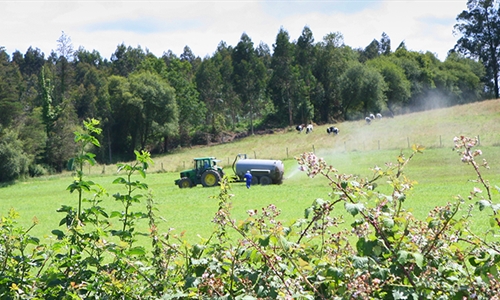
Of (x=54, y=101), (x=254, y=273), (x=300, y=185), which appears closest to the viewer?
(x=254, y=273)

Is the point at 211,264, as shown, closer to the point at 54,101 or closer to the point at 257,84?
the point at 54,101

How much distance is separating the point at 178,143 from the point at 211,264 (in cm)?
8300

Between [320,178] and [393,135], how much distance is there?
1917cm

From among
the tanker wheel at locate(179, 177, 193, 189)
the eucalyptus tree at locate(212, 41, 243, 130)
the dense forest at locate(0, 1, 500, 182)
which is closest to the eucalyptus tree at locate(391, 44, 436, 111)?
the dense forest at locate(0, 1, 500, 182)

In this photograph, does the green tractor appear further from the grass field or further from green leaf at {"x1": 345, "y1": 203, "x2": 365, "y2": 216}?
green leaf at {"x1": 345, "y1": 203, "x2": 365, "y2": 216}

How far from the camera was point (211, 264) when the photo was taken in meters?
3.30

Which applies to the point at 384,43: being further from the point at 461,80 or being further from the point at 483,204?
the point at 483,204

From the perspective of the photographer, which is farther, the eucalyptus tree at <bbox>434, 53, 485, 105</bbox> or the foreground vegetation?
the eucalyptus tree at <bbox>434, 53, 485, 105</bbox>

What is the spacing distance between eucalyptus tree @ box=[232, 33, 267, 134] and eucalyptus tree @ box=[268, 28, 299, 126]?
5.73ft

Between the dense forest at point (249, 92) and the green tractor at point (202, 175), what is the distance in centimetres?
3435

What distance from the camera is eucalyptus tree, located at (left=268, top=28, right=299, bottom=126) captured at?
80.2 metres

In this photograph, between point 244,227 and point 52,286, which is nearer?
point 244,227

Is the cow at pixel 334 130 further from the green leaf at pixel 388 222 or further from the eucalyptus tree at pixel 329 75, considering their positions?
the green leaf at pixel 388 222

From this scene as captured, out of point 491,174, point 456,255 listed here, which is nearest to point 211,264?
point 456,255
